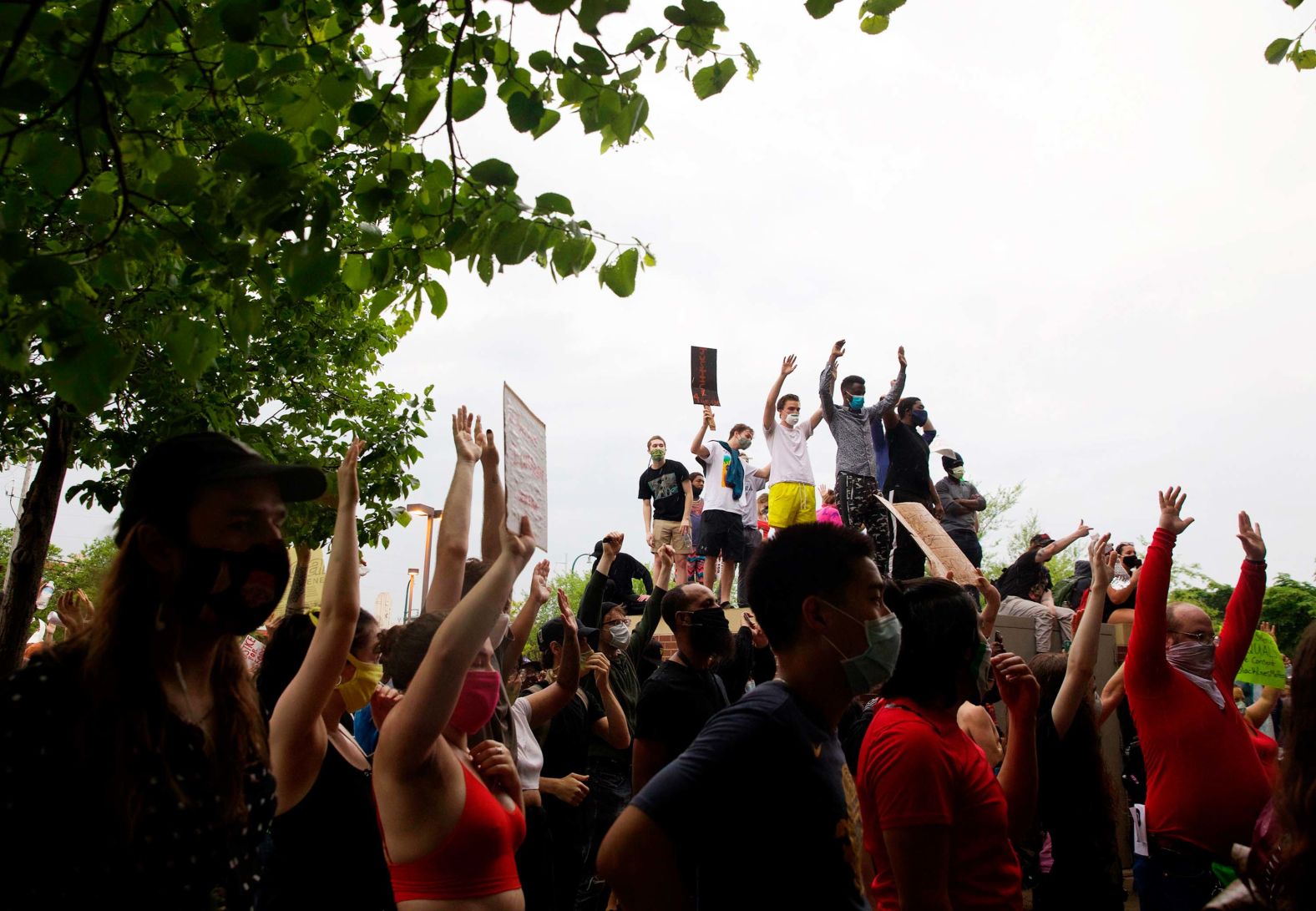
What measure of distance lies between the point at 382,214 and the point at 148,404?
6.19 meters

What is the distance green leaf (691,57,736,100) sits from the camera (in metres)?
3.45

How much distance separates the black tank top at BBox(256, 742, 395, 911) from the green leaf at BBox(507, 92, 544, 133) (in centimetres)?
216

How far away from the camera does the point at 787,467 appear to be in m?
11.2

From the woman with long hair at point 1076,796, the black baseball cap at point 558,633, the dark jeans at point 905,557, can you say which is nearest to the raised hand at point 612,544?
the black baseball cap at point 558,633

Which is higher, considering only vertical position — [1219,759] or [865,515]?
[865,515]

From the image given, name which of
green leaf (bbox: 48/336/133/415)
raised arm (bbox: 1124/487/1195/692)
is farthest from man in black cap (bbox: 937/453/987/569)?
green leaf (bbox: 48/336/133/415)

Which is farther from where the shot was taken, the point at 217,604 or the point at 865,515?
the point at 865,515

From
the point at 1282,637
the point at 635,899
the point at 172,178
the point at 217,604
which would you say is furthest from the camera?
the point at 1282,637

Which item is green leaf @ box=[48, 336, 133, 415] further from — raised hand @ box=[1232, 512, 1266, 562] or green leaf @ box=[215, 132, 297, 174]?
raised hand @ box=[1232, 512, 1266, 562]

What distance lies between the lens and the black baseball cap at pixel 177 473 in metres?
2.08

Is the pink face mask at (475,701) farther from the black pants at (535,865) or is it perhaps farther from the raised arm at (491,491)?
the black pants at (535,865)

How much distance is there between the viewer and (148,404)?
873 centimetres

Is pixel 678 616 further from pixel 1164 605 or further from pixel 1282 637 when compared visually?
pixel 1282 637

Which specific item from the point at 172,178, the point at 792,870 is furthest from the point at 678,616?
the point at 172,178
